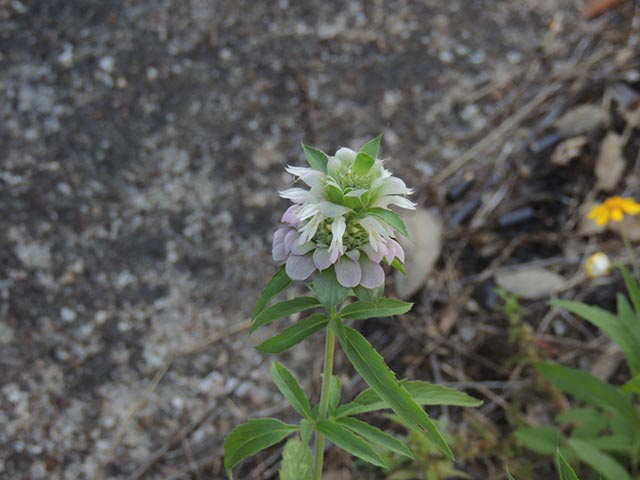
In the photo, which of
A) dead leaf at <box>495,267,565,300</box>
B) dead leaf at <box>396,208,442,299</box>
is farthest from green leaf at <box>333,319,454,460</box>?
dead leaf at <box>495,267,565,300</box>

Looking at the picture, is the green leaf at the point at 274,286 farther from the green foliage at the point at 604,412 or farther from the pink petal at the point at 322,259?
the green foliage at the point at 604,412

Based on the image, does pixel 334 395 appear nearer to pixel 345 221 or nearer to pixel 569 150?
pixel 345 221

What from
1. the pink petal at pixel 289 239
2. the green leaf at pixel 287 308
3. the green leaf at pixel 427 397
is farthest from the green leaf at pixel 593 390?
the pink petal at pixel 289 239

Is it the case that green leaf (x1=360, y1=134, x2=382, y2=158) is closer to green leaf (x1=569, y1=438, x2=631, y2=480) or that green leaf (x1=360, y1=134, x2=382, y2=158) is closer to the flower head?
the flower head

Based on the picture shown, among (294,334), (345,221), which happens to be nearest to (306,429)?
(294,334)

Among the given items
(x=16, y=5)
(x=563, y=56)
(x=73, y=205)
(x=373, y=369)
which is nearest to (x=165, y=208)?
(x=73, y=205)
